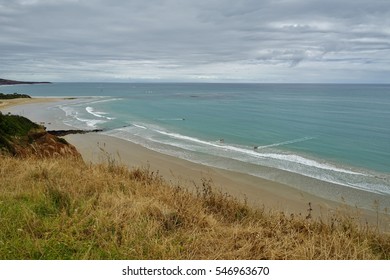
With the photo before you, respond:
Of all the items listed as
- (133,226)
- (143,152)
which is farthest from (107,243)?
(143,152)

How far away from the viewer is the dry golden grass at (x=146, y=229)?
391 centimetres

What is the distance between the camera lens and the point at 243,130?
3222 cm

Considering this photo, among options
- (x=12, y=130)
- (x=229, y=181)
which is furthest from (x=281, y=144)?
(x=12, y=130)

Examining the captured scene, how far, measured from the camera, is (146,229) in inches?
171

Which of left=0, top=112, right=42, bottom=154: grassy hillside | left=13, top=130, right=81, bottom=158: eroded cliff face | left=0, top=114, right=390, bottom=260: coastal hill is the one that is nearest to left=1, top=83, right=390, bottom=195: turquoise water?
left=13, top=130, right=81, bottom=158: eroded cliff face

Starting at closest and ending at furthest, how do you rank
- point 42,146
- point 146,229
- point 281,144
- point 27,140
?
point 146,229 → point 27,140 → point 42,146 → point 281,144

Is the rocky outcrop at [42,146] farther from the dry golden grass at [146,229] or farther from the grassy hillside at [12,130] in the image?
the dry golden grass at [146,229]

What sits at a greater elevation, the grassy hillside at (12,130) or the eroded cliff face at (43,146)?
the grassy hillside at (12,130)

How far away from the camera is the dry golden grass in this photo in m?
3.91

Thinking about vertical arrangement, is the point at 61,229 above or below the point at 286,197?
above

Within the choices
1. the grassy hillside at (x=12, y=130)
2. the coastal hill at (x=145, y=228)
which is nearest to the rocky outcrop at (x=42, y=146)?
the grassy hillside at (x=12, y=130)

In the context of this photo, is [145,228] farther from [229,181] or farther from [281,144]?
[281,144]
